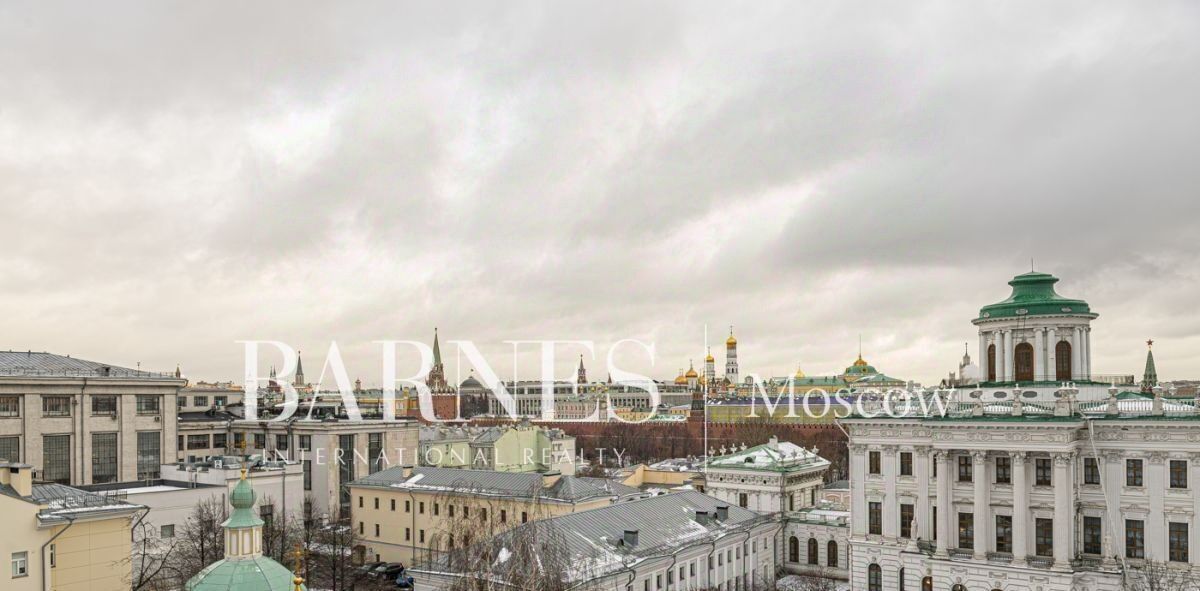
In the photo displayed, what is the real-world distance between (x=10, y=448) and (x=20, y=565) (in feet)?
88.2

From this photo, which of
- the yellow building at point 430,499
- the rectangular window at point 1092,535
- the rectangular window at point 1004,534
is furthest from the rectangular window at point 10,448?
the rectangular window at point 1092,535

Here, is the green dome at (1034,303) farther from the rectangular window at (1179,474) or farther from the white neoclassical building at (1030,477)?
the rectangular window at (1179,474)

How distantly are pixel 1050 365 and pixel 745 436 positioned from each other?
239 ft

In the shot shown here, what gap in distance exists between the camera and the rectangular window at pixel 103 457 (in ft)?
161

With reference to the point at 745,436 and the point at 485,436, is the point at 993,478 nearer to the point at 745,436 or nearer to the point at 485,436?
the point at 485,436

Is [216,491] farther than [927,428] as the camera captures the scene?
Yes

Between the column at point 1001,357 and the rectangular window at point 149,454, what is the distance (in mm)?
48692

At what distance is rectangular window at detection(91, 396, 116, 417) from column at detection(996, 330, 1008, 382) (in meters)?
49.6

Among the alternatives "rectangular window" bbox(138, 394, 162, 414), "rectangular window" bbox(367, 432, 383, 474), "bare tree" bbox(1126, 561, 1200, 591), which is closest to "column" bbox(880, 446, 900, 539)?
"bare tree" bbox(1126, 561, 1200, 591)

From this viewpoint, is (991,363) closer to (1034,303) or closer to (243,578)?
(1034,303)

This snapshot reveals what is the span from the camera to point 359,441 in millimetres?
62469

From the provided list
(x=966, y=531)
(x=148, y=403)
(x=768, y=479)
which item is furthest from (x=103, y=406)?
(x=966, y=531)

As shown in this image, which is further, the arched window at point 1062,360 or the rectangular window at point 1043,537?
the arched window at point 1062,360

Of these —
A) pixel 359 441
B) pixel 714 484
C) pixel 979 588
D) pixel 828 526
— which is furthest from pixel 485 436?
pixel 979 588
